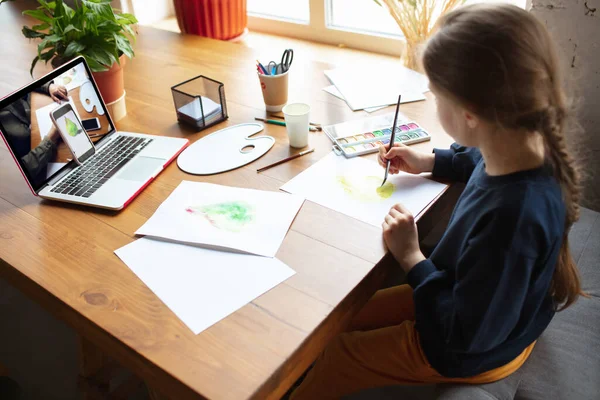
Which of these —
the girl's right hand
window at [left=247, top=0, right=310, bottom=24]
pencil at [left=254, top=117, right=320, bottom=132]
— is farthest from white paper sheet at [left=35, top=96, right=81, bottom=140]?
window at [left=247, top=0, right=310, bottom=24]

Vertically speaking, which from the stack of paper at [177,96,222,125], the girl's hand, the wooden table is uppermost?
the girl's hand

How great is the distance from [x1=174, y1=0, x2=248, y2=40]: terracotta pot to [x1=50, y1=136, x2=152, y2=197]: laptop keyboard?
1.00m

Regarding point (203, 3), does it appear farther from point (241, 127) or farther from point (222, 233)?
point (222, 233)

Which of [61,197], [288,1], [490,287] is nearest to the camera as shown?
[490,287]

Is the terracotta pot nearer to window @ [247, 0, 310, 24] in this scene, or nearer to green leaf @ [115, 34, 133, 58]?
window @ [247, 0, 310, 24]

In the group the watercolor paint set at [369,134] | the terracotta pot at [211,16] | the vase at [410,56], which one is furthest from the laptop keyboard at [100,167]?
the terracotta pot at [211,16]

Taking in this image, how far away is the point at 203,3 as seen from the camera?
197 cm

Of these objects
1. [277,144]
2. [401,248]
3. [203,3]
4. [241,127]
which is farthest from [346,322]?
[203,3]

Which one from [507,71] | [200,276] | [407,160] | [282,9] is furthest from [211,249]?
[282,9]

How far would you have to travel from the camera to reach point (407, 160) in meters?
1.03

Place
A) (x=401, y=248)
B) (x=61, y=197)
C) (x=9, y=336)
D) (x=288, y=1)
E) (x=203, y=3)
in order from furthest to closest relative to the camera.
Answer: (x=288, y=1), (x=203, y=3), (x=9, y=336), (x=61, y=197), (x=401, y=248)

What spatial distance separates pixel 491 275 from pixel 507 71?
0.97ft

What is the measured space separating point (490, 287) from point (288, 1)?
1988mm

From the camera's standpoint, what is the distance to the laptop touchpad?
1.08m
